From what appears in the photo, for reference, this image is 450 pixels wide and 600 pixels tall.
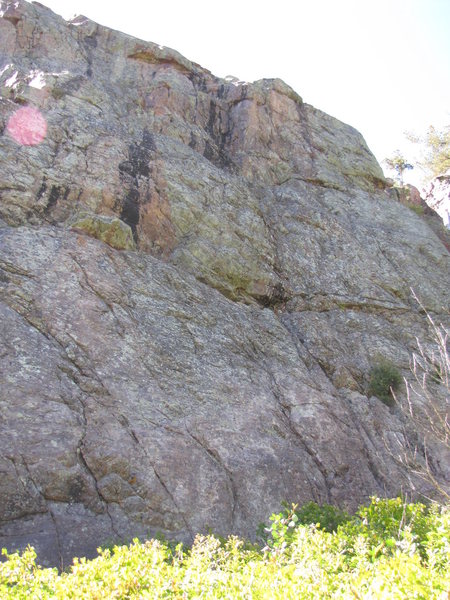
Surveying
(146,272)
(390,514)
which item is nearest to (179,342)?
(146,272)

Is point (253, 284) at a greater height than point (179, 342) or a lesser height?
greater

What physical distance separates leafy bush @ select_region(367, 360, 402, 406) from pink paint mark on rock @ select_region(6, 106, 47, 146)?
14229 mm

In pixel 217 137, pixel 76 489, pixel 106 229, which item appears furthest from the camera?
pixel 217 137

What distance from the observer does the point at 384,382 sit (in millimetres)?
16453

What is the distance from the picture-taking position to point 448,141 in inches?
1690

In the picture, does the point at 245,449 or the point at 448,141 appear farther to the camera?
the point at 448,141

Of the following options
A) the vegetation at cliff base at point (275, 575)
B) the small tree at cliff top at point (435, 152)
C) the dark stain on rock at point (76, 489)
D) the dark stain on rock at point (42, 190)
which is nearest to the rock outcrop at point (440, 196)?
the small tree at cliff top at point (435, 152)

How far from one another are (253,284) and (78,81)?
11479mm

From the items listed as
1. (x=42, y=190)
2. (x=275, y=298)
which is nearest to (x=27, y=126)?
(x=42, y=190)

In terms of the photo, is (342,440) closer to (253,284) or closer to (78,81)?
(253,284)

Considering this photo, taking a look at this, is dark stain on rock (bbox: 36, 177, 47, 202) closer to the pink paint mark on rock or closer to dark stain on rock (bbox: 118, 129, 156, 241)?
the pink paint mark on rock

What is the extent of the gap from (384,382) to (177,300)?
7490 millimetres

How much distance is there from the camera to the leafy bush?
1631cm

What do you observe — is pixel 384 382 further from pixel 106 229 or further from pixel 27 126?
pixel 27 126
